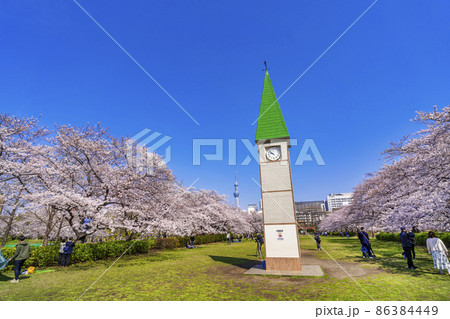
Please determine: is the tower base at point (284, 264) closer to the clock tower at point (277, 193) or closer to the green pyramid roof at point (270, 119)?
the clock tower at point (277, 193)

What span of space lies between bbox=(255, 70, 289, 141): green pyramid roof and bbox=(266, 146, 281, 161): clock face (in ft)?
2.20

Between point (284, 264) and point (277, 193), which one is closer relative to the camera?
point (284, 264)

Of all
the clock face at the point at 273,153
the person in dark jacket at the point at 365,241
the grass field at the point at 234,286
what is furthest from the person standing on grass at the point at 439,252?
the clock face at the point at 273,153

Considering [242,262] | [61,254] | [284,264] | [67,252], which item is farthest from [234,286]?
[61,254]

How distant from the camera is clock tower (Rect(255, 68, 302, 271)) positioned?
1077cm

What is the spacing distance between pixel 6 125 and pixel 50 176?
5990 mm

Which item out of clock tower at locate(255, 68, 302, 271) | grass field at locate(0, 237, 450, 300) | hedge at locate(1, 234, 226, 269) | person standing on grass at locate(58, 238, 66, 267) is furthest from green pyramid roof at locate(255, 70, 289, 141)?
person standing on grass at locate(58, 238, 66, 267)

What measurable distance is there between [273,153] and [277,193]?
2189 mm

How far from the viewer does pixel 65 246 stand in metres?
13.4

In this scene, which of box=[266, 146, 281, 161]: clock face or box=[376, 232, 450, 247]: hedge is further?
box=[376, 232, 450, 247]: hedge

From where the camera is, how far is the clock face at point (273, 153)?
1197 cm

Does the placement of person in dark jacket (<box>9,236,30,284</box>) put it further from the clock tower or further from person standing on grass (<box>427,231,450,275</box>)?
person standing on grass (<box>427,231,450,275</box>)

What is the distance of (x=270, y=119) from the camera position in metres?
12.8

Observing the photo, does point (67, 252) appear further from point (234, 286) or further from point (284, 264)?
point (284, 264)
